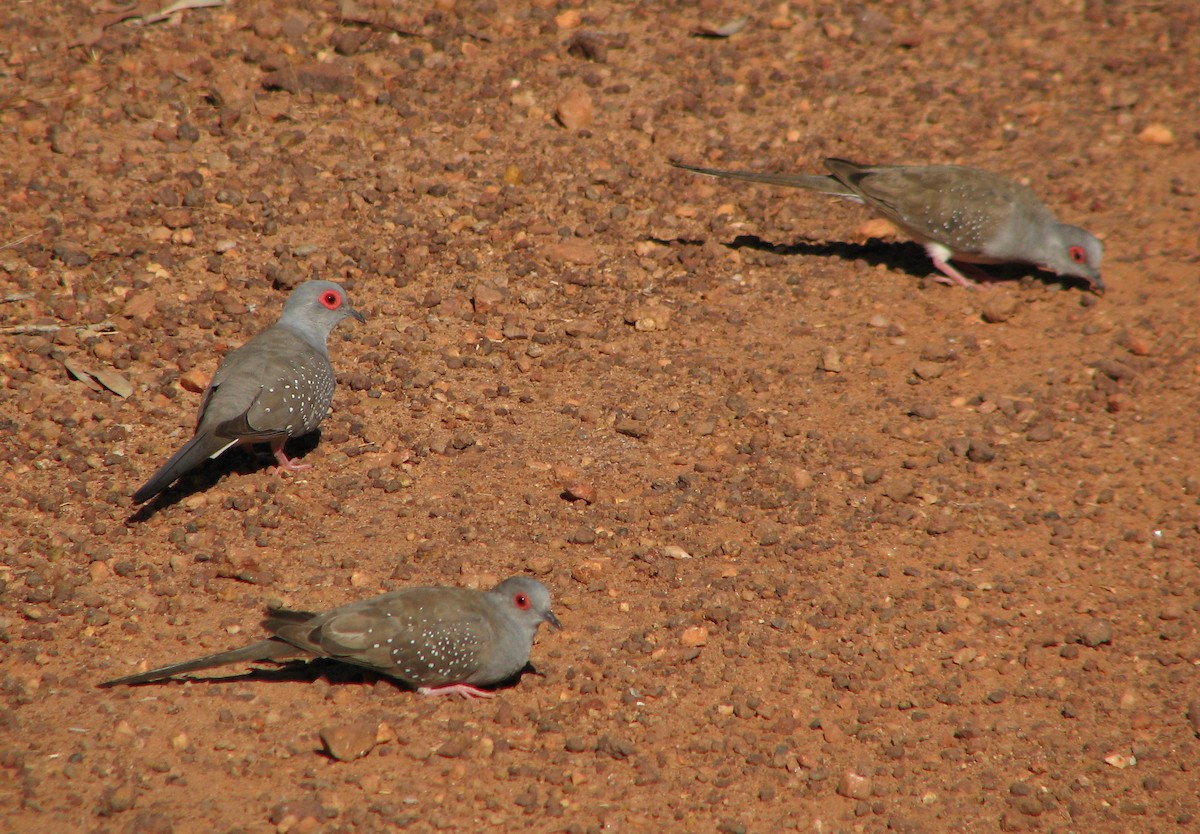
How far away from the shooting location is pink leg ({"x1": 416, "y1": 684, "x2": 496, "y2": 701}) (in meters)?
5.19

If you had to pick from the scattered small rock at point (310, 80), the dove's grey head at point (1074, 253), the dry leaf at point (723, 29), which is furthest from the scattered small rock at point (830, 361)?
the scattered small rock at point (310, 80)

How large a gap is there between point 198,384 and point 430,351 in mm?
1449

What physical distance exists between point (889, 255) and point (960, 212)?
67 centimetres

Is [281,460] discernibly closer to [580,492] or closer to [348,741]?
[580,492]

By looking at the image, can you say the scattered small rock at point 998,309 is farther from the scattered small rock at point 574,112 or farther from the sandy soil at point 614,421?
the scattered small rock at point 574,112

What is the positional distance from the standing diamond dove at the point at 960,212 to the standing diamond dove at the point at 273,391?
312cm

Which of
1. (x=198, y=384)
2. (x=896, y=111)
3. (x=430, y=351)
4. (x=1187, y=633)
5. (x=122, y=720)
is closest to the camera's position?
(x=122, y=720)

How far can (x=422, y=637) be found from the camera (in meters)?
4.96

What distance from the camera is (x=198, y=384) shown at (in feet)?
21.9

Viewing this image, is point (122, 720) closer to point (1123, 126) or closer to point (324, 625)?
point (324, 625)

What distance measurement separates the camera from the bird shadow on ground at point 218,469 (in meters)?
6.05

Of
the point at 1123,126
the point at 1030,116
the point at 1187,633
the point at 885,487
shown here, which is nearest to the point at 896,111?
the point at 1030,116

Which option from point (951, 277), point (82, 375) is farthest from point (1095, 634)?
point (82, 375)

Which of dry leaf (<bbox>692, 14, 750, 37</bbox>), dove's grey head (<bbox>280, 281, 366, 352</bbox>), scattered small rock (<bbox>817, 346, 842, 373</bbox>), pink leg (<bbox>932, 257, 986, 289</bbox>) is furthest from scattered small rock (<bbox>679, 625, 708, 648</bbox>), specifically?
dry leaf (<bbox>692, 14, 750, 37</bbox>)
